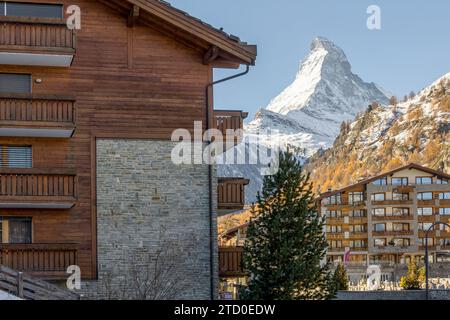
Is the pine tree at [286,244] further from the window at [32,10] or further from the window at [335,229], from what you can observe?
the window at [335,229]

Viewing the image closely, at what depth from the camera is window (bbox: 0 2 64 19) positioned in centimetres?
3416

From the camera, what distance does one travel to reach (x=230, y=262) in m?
35.1

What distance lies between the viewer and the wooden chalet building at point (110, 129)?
32875 mm

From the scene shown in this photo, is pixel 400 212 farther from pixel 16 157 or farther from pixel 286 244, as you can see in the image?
pixel 16 157


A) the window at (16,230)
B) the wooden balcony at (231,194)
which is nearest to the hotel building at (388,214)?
the wooden balcony at (231,194)

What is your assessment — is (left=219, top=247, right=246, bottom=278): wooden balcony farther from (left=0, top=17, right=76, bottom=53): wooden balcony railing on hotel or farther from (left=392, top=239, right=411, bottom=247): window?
(left=392, top=239, right=411, bottom=247): window

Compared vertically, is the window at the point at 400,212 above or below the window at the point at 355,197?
below

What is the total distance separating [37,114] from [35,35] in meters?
2.31

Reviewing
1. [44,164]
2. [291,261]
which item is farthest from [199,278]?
[44,164]

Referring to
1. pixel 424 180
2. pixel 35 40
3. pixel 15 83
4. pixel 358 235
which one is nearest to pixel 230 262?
pixel 15 83

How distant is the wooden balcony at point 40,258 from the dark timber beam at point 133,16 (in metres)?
7.02

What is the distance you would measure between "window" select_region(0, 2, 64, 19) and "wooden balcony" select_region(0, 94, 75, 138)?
2972 millimetres
